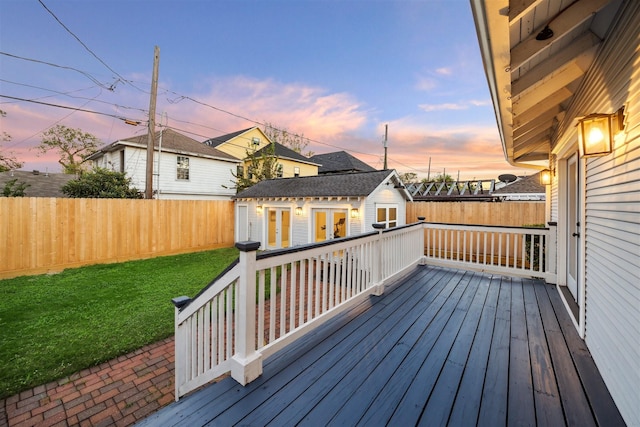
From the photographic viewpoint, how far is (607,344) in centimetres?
185

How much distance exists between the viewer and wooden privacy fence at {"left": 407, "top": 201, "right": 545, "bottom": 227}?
8656 mm

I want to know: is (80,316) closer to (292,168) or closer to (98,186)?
(98,186)

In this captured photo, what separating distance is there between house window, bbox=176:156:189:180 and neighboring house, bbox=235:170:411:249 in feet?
12.2

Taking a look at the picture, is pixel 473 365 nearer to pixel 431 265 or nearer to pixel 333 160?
pixel 431 265

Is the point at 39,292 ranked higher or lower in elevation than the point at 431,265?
lower

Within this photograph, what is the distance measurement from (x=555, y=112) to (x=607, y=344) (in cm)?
337

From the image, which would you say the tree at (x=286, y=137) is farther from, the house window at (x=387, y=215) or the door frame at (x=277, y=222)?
the house window at (x=387, y=215)

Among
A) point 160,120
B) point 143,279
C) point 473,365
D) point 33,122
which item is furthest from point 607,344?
point 33,122

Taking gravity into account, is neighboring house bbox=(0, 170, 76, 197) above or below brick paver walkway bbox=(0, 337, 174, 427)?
above

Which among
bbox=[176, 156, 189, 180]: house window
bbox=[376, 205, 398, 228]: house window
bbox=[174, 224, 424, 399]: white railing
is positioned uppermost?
bbox=[176, 156, 189, 180]: house window

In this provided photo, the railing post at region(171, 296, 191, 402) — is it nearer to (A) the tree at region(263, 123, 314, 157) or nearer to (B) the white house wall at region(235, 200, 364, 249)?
(B) the white house wall at region(235, 200, 364, 249)

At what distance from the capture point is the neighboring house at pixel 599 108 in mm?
1432

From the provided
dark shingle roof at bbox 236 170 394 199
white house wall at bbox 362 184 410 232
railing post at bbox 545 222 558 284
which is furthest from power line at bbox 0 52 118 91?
railing post at bbox 545 222 558 284

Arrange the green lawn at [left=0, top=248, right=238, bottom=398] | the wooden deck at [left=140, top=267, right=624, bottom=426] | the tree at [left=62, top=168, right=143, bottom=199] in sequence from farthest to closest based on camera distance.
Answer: the tree at [left=62, top=168, right=143, bottom=199]
the green lawn at [left=0, top=248, right=238, bottom=398]
the wooden deck at [left=140, top=267, right=624, bottom=426]
